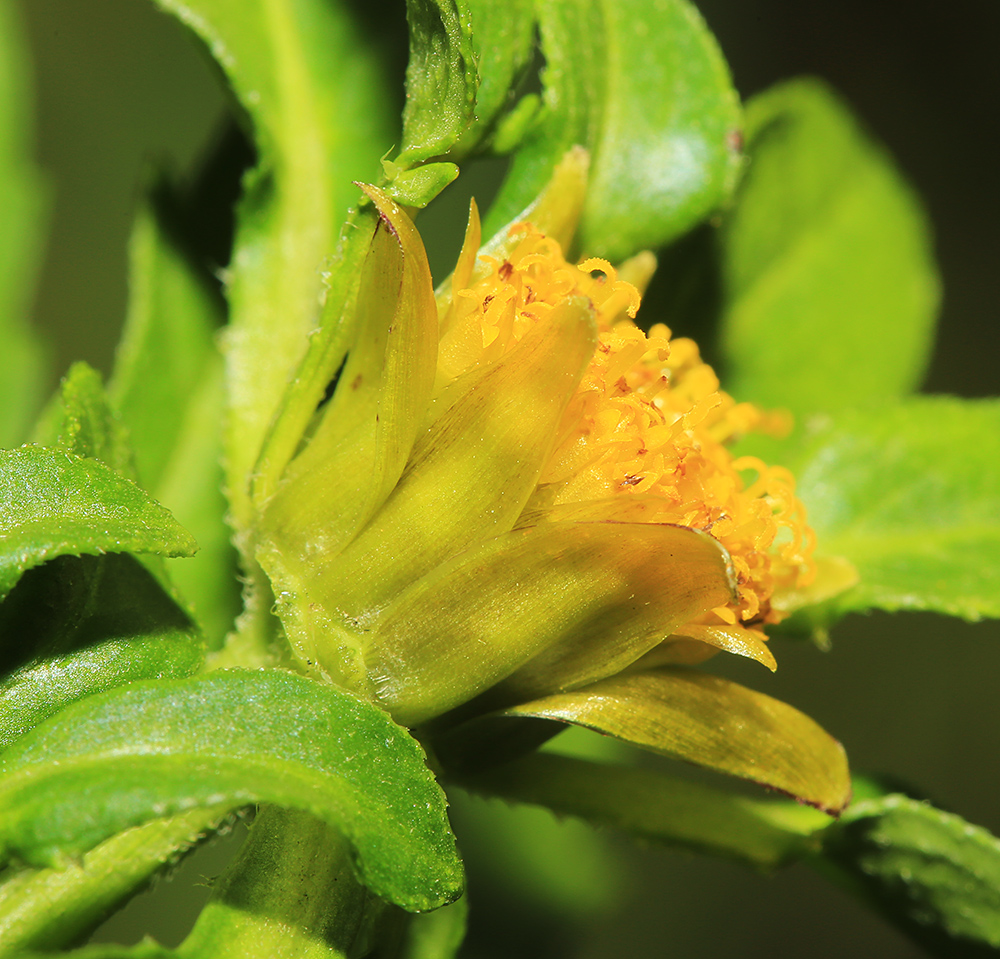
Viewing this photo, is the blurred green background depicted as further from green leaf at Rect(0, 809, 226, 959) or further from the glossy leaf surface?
green leaf at Rect(0, 809, 226, 959)

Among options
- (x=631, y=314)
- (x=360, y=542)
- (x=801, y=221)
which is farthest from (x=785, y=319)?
(x=360, y=542)

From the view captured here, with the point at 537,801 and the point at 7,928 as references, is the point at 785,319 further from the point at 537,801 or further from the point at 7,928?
the point at 7,928

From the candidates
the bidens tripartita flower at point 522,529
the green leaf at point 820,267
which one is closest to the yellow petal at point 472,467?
the bidens tripartita flower at point 522,529

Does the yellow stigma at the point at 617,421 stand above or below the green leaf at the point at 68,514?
above

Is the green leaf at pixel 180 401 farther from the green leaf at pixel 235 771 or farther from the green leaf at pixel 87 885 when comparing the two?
the green leaf at pixel 235 771

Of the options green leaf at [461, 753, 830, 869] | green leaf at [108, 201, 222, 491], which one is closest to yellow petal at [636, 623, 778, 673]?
green leaf at [461, 753, 830, 869]

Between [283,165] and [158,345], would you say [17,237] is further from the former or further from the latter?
[283,165]

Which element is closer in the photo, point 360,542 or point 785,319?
point 360,542
